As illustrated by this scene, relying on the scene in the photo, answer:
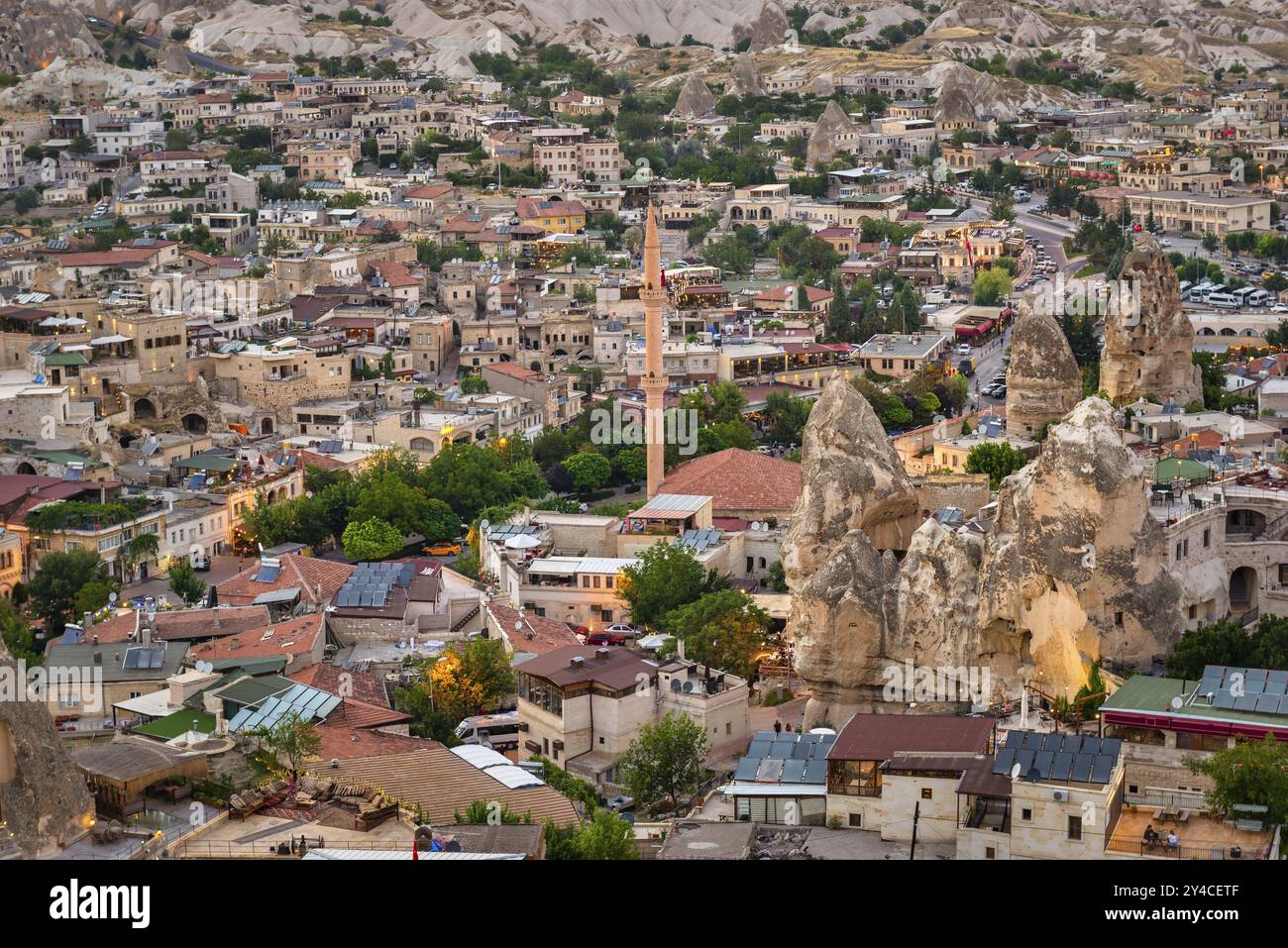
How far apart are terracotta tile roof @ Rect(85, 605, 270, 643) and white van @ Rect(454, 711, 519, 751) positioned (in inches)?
180

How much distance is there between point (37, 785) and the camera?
604 inches

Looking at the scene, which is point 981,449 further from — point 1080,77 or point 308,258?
point 1080,77

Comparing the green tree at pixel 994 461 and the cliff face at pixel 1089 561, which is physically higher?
the cliff face at pixel 1089 561

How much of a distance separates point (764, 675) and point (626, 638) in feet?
10.3

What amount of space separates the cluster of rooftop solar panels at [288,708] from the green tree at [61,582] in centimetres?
880

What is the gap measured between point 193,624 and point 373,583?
8.02 feet

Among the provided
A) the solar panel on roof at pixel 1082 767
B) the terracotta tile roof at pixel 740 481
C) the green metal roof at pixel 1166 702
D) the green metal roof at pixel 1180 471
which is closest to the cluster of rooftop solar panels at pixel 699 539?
the terracotta tile roof at pixel 740 481

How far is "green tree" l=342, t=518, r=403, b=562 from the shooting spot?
33531 mm

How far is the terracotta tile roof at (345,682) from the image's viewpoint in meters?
23.7

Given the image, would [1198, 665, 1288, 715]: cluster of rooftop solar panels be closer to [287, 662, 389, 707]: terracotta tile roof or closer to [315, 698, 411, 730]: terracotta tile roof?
[315, 698, 411, 730]: terracotta tile roof

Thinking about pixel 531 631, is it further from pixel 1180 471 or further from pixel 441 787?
pixel 441 787

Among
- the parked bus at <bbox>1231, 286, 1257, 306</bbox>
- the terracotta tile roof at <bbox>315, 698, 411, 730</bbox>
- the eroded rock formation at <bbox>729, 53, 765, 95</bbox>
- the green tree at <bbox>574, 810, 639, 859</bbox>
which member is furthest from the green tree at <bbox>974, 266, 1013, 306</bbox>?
the eroded rock formation at <bbox>729, 53, 765, 95</bbox>

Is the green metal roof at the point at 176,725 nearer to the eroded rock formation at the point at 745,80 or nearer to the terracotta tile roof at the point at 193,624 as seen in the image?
the terracotta tile roof at the point at 193,624
